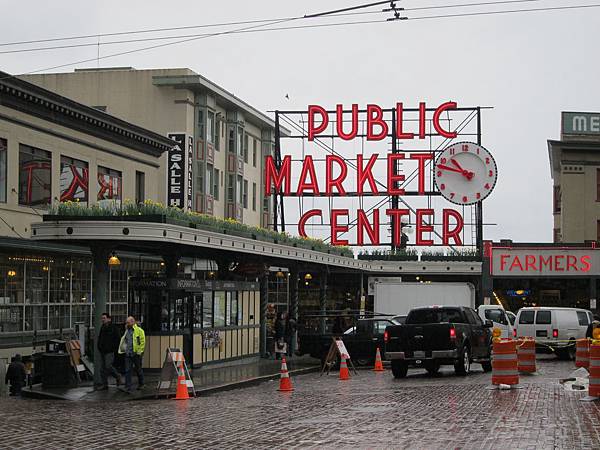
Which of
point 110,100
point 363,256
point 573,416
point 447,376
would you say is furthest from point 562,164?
point 573,416

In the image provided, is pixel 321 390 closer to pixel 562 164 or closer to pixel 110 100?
pixel 110 100

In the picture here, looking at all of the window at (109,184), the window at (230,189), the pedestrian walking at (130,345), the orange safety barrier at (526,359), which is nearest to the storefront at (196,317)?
the pedestrian walking at (130,345)

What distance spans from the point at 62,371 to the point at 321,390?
6403mm

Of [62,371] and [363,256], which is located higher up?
[363,256]

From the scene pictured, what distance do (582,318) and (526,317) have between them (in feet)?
6.81

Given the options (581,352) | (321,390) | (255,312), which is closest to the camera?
(321,390)

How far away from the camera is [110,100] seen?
55125 millimetres

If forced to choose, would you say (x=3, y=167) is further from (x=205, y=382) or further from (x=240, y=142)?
(x=240, y=142)

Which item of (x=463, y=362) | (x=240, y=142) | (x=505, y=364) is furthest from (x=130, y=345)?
(x=240, y=142)

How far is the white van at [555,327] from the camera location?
37.6 meters

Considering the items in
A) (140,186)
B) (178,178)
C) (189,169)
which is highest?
(189,169)

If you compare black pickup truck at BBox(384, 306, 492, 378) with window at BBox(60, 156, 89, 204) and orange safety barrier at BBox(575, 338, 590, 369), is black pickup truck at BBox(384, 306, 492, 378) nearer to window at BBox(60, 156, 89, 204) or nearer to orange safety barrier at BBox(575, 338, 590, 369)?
orange safety barrier at BBox(575, 338, 590, 369)

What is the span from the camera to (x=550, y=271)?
186ft

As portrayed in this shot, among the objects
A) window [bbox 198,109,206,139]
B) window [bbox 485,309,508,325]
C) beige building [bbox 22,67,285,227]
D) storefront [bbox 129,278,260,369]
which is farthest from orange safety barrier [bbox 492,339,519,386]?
window [bbox 198,109,206,139]
